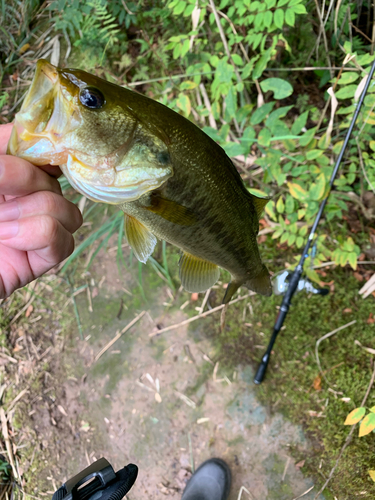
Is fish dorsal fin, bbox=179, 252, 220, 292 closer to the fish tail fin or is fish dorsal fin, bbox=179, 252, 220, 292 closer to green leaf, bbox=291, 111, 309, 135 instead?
the fish tail fin

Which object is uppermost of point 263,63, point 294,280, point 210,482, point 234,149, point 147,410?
point 263,63

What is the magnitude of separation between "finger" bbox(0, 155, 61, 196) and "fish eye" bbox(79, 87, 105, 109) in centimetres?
26

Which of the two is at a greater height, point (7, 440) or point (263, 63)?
point (263, 63)

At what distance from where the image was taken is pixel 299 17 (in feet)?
7.38

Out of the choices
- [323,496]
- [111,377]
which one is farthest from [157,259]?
[323,496]

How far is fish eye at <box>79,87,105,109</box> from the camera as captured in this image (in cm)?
89

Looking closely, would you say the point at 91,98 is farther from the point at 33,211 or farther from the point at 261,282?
the point at 261,282

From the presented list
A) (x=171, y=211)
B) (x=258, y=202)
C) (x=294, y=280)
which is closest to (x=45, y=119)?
(x=171, y=211)

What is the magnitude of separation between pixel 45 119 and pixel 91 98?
0.14 m

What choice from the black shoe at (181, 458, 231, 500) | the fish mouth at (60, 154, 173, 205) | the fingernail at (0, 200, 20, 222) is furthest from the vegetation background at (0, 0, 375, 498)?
the fingernail at (0, 200, 20, 222)

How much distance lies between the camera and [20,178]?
36.9 inches

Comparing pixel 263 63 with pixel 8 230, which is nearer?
pixel 8 230

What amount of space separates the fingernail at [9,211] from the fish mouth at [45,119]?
0.17 metres

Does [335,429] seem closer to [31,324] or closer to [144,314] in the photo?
[144,314]
